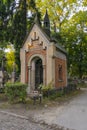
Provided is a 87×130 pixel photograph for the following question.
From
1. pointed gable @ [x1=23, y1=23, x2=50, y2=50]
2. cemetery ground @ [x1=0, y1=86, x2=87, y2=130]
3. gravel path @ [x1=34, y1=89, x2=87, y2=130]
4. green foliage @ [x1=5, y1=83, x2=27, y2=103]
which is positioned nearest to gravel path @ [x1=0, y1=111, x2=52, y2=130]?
cemetery ground @ [x1=0, y1=86, x2=87, y2=130]

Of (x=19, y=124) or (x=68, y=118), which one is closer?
(x=19, y=124)

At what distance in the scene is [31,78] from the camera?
76.7ft

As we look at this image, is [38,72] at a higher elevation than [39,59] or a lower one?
lower

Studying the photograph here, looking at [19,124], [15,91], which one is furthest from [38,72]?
[19,124]

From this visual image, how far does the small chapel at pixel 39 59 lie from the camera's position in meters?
21.7

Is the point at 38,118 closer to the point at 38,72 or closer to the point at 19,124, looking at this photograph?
the point at 19,124

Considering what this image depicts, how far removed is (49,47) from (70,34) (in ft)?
65.9

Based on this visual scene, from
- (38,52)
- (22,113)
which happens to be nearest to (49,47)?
(38,52)

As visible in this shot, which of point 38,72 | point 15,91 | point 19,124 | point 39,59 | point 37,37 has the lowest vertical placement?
point 19,124

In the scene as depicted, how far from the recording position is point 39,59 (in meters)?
24.0

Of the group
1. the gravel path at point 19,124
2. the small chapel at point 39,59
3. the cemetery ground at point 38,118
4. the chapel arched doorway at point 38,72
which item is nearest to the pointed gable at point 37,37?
the small chapel at point 39,59

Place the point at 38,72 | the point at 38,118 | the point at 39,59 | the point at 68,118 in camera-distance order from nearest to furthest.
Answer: the point at 68,118, the point at 38,118, the point at 39,59, the point at 38,72

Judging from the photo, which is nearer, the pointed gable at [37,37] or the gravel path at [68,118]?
the gravel path at [68,118]

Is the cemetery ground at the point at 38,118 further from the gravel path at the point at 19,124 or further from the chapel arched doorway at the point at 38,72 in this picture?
the chapel arched doorway at the point at 38,72
